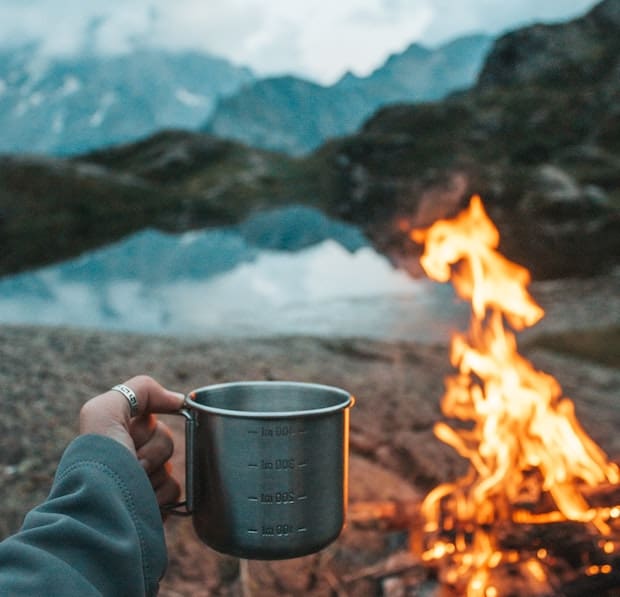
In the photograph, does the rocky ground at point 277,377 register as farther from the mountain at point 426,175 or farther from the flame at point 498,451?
the mountain at point 426,175

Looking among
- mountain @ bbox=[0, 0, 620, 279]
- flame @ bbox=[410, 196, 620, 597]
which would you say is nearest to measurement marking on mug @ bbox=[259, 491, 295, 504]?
flame @ bbox=[410, 196, 620, 597]

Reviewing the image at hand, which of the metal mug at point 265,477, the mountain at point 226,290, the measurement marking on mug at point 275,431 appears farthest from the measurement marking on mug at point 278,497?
the mountain at point 226,290

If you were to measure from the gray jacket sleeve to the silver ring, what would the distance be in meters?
0.27

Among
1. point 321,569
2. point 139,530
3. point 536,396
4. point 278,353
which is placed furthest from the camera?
point 278,353

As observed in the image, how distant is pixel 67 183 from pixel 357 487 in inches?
2209

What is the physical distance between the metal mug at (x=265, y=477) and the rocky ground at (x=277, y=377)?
161 centimetres

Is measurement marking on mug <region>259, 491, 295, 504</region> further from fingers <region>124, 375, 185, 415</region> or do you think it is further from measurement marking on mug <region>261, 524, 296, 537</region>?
fingers <region>124, 375, 185, 415</region>

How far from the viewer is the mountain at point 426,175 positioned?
977 inches

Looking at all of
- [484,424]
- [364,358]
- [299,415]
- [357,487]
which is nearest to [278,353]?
[364,358]

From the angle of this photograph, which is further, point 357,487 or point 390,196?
point 390,196

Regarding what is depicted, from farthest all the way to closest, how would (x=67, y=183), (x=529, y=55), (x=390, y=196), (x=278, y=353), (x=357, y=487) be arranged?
(x=529, y=55)
(x=67, y=183)
(x=390, y=196)
(x=278, y=353)
(x=357, y=487)

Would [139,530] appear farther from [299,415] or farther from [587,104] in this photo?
[587,104]

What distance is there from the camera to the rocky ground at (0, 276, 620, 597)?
146 inches

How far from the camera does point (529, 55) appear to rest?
86.6 metres
